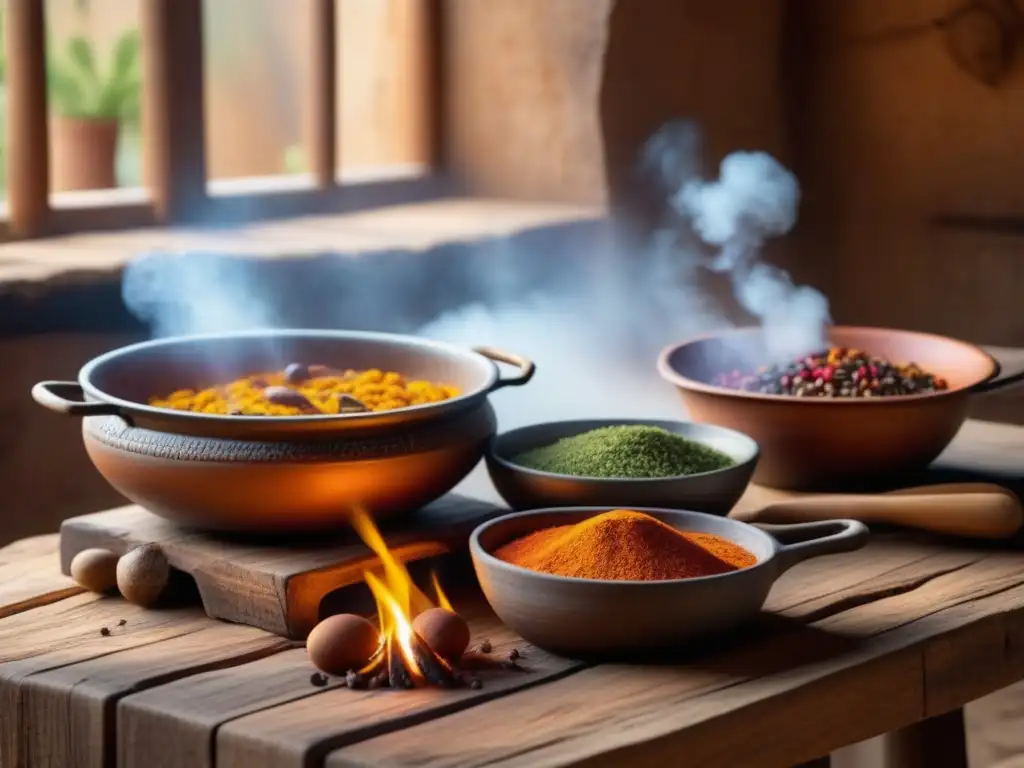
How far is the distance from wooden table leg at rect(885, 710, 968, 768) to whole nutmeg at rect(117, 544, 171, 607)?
1.04 meters

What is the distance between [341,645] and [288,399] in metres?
0.31

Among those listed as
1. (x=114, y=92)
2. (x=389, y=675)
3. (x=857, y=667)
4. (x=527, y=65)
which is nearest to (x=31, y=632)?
(x=389, y=675)

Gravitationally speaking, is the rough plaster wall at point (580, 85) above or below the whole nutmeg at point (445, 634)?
above

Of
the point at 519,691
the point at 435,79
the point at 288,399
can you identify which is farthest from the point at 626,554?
the point at 435,79

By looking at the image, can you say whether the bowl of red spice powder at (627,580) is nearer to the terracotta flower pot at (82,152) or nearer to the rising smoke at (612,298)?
the rising smoke at (612,298)

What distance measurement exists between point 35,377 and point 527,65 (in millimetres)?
1303

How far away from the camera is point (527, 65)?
332cm

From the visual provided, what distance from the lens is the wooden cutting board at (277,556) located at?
1431 millimetres

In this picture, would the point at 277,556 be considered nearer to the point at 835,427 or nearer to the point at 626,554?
the point at 626,554

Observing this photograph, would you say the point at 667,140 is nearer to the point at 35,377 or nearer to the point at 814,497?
the point at 35,377

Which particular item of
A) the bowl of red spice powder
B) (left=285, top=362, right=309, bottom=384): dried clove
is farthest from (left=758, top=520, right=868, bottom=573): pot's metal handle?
(left=285, top=362, right=309, bottom=384): dried clove

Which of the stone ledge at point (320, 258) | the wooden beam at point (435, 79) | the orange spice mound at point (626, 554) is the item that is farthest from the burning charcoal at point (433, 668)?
the wooden beam at point (435, 79)

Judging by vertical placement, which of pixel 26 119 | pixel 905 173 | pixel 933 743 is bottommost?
pixel 933 743

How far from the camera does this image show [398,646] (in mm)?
1335
